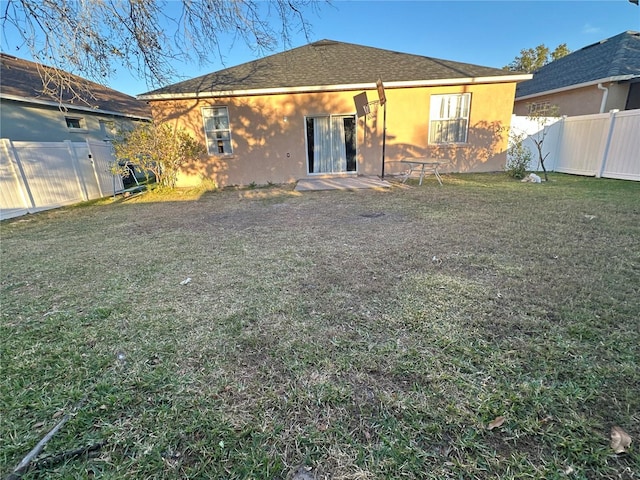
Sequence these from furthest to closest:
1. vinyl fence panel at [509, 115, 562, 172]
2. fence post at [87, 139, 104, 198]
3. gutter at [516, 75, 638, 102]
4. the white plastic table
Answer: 1. gutter at [516, 75, 638, 102]
2. vinyl fence panel at [509, 115, 562, 172]
3. fence post at [87, 139, 104, 198]
4. the white plastic table

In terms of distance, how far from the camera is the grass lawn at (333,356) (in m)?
1.23

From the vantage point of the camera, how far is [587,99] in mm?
10875

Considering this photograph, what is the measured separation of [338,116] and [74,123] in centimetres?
1131

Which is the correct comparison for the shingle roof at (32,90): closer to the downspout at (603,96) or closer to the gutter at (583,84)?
the gutter at (583,84)

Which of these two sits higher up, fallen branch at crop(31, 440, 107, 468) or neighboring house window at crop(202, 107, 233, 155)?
neighboring house window at crop(202, 107, 233, 155)

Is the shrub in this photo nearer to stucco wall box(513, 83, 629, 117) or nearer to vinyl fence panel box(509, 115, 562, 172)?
vinyl fence panel box(509, 115, 562, 172)

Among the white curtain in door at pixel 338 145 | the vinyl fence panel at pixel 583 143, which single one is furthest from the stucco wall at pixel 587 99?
the white curtain in door at pixel 338 145

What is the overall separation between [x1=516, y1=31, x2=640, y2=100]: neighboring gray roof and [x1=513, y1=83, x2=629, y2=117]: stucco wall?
1.25 feet

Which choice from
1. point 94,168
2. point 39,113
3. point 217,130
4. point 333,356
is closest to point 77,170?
point 94,168

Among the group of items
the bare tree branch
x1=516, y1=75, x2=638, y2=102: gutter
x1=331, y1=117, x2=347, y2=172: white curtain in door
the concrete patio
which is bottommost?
the concrete patio

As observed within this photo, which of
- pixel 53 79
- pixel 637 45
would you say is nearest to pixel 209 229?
pixel 53 79

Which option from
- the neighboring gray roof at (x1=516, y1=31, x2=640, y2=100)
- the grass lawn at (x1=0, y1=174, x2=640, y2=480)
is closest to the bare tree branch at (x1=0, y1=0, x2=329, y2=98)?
the grass lawn at (x1=0, y1=174, x2=640, y2=480)

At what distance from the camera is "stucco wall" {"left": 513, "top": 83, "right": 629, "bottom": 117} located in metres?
10.2

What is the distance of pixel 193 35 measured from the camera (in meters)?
3.39
